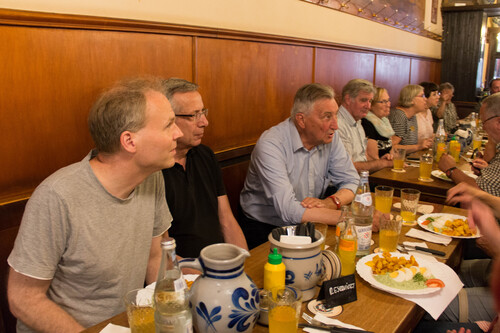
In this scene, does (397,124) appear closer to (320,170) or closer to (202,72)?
(320,170)

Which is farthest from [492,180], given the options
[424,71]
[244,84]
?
[424,71]

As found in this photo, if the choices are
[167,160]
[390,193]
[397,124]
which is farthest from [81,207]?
[397,124]

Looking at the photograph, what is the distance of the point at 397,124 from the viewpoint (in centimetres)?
462

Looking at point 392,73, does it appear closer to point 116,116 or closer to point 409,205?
point 409,205

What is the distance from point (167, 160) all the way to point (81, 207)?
1.09ft

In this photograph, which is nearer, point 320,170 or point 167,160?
point 167,160

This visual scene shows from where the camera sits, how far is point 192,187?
2.12 m

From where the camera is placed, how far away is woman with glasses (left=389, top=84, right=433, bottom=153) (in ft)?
15.1

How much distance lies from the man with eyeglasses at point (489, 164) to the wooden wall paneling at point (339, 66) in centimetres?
169

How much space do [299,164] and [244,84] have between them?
3.02 ft

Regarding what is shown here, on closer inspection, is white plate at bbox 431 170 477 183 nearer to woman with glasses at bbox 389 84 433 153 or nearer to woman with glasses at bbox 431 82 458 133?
woman with glasses at bbox 389 84 433 153

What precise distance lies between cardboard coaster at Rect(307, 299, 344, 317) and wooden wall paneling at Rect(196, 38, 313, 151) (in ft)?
5.90

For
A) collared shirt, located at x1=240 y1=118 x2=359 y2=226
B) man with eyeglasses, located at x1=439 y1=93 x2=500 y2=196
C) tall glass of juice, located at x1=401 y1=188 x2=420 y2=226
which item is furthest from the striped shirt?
tall glass of juice, located at x1=401 y1=188 x2=420 y2=226

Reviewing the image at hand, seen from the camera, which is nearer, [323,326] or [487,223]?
[323,326]
